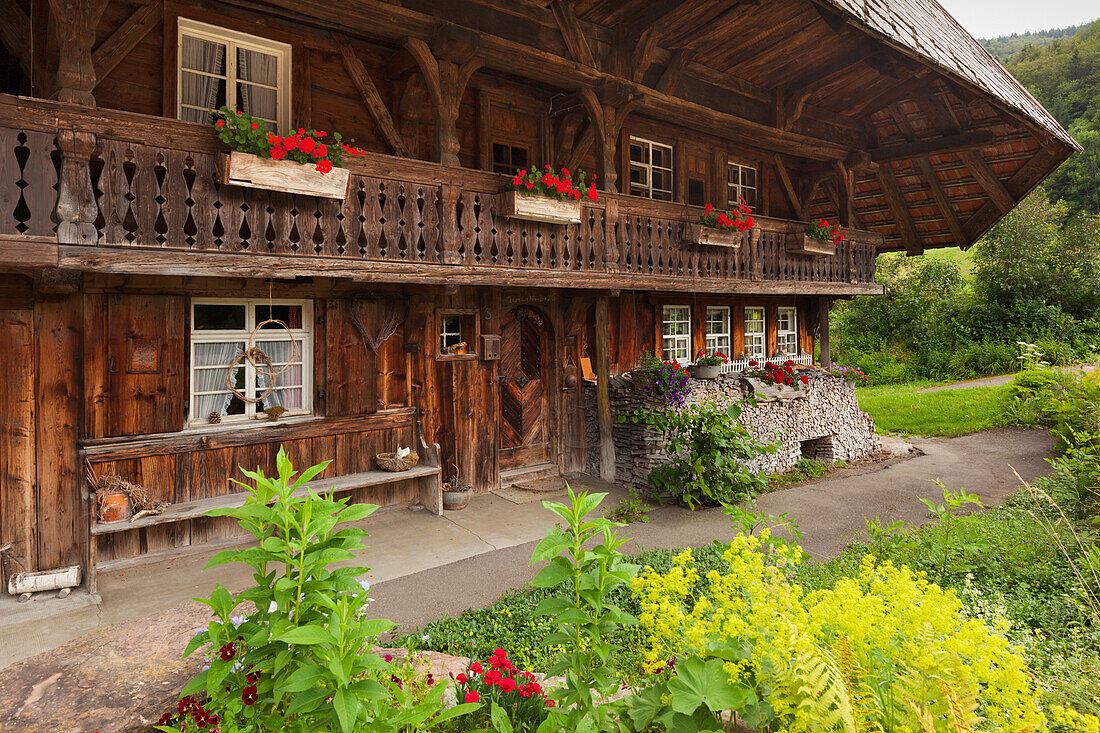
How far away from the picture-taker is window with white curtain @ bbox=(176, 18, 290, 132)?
707 cm

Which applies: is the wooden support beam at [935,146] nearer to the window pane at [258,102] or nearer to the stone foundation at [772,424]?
the stone foundation at [772,424]

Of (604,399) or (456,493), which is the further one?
(604,399)

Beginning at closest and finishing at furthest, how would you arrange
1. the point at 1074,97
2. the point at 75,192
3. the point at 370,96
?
1. the point at 75,192
2. the point at 370,96
3. the point at 1074,97

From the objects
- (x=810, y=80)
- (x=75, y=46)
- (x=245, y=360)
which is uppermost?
(x=810, y=80)

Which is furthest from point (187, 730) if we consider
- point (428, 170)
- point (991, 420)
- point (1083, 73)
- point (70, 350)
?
Result: point (1083, 73)

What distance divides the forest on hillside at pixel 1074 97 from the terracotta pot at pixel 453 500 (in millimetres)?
35440

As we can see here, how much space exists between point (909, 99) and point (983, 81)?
88.0 inches

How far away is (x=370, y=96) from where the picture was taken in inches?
317

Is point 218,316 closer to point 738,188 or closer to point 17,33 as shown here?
point 17,33

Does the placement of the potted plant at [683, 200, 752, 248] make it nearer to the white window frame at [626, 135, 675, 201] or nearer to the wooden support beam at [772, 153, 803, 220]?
the white window frame at [626, 135, 675, 201]

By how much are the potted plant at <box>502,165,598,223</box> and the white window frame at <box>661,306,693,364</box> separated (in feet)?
14.1

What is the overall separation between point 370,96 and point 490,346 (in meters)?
3.90

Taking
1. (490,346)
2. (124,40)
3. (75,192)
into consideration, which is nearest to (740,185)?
(490,346)

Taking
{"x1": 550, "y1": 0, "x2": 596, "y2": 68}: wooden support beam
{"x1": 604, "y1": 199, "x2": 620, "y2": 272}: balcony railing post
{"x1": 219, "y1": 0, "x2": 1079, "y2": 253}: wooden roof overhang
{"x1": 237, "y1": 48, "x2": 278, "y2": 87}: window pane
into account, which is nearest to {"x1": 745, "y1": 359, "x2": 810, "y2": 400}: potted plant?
{"x1": 604, "y1": 199, "x2": 620, "y2": 272}: balcony railing post
